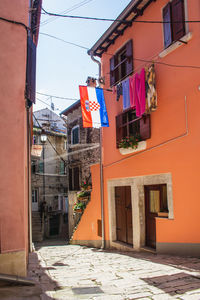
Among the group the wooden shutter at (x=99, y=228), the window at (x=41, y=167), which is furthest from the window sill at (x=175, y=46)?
the window at (x=41, y=167)

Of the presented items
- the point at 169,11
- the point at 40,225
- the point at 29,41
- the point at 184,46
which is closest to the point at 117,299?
the point at 29,41

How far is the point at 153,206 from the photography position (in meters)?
8.39

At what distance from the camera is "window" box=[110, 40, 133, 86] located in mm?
9664

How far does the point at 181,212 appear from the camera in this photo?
6.93 metres

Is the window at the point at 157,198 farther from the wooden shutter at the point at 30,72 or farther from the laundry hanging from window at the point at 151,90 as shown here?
the wooden shutter at the point at 30,72

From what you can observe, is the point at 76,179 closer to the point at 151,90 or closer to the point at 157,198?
the point at 157,198

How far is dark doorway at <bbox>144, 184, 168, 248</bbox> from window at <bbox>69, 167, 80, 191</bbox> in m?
11.5

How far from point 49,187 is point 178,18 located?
20772mm

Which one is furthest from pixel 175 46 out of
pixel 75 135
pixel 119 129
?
pixel 75 135

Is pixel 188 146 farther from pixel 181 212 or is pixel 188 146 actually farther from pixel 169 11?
pixel 169 11

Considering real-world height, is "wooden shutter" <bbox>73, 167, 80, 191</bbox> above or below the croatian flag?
below

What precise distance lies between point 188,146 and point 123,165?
331 cm

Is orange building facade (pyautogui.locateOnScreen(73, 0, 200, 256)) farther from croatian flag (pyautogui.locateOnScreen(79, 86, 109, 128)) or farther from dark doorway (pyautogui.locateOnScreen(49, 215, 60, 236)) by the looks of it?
dark doorway (pyautogui.locateOnScreen(49, 215, 60, 236))

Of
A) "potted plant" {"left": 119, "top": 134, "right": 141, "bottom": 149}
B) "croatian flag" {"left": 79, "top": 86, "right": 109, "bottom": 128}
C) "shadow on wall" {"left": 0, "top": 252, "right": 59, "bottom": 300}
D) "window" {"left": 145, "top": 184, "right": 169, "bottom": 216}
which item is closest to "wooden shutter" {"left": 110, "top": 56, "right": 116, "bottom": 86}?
"croatian flag" {"left": 79, "top": 86, "right": 109, "bottom": 128}
